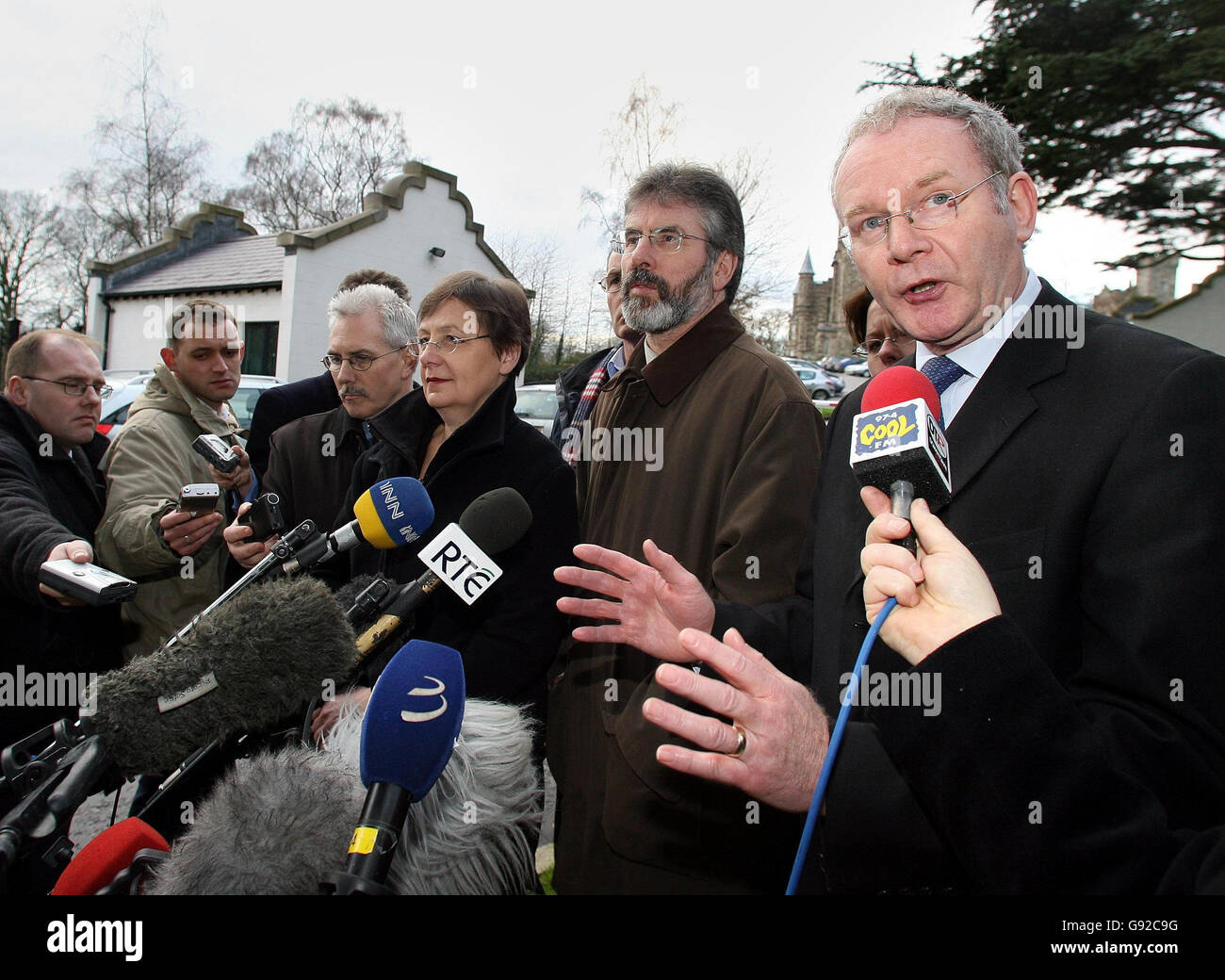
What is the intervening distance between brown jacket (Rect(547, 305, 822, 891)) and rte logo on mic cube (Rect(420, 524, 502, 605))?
494mm

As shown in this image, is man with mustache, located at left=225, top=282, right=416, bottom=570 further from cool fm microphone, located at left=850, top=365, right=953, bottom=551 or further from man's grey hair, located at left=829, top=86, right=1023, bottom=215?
cool fm microphone, located at left=850, top=365, right=953, bottom=551

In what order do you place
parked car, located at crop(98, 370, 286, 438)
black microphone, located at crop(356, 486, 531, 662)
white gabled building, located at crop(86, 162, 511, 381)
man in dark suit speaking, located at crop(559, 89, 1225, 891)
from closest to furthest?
1. man in dark suit speaking, located at crop(559, 89, 1225, 891)
2. black microphone, located at crop(356, 486, 531, 662)
3. parked car, located at crop(98, 370, 286, 438)
4. white gabled building, located at crop(86, 162, 511, 381)

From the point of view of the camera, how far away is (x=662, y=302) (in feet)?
8.78

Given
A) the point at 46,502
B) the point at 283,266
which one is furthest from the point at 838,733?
the point at 283,266

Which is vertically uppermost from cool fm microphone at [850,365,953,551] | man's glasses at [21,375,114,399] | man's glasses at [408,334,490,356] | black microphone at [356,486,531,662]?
man's glasses at [408,334,490,356]

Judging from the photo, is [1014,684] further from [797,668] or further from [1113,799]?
[797,668]

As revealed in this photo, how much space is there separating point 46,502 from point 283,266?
18.8 meters

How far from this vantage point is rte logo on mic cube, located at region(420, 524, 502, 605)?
5.78 ft

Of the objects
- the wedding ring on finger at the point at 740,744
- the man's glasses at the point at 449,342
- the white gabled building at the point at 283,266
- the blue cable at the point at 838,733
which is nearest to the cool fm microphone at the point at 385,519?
the man's glasses at the point at 449,342

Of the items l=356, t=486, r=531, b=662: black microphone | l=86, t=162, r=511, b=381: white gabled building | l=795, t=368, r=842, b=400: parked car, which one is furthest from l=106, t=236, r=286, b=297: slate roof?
l=356, t=486, r=531, b=662: black microphone

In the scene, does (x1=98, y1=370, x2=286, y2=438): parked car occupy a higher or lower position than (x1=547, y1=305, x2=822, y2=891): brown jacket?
higher

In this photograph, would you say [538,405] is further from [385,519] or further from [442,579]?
[442,579]
